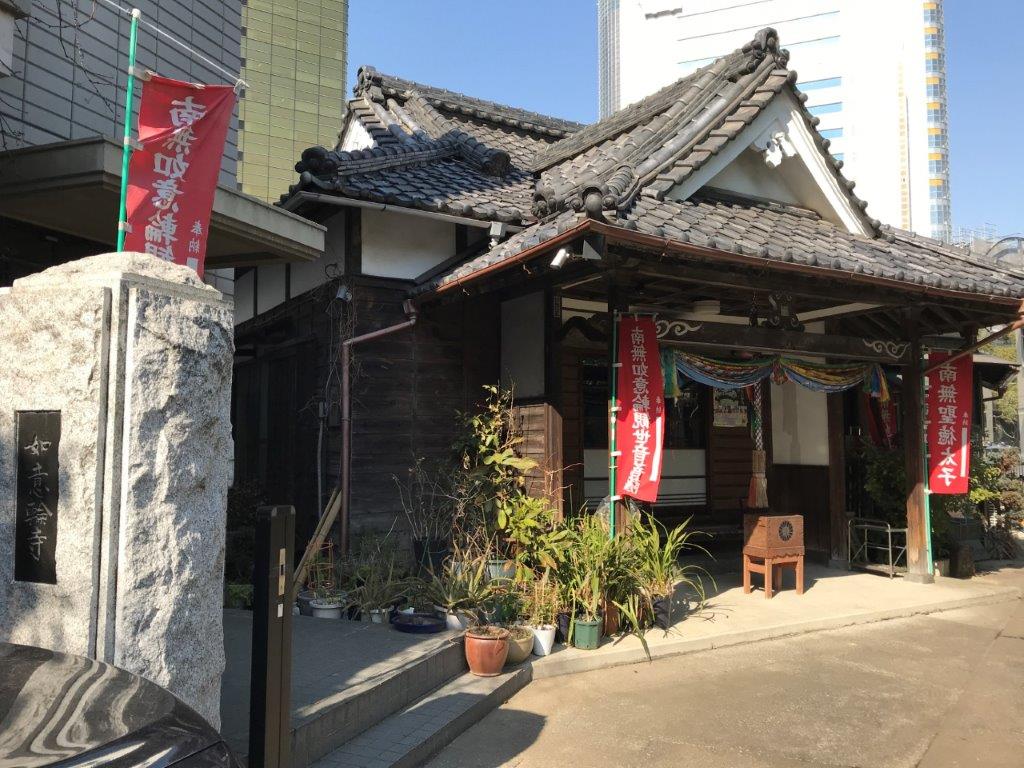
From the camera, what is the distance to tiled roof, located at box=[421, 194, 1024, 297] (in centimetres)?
730

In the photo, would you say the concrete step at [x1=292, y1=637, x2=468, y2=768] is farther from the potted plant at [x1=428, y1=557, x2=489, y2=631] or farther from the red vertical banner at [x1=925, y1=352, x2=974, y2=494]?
the red vertical banner at [x1=925, y1=352, x2=974, y2=494]

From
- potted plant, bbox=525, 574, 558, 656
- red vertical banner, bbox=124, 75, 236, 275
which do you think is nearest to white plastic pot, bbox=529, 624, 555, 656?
potted plant, bbox=525, 574, 558, 656

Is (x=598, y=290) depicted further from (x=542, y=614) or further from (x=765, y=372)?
(x=542, y=614)

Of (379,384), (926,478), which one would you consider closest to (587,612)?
(379,384)

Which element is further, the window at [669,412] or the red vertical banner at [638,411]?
the window at [669,412]

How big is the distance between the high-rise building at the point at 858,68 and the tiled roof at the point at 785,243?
43.4 m

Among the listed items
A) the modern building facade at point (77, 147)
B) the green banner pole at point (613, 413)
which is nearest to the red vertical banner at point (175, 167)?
the modern building facade at point (77, 147)

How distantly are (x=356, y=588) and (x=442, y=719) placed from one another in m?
2.42

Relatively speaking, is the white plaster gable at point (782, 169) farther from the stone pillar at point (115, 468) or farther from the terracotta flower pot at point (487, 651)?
the stone pillar at point (115, 468)

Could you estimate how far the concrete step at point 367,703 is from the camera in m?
4.31

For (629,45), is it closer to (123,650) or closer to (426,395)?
(426,395)

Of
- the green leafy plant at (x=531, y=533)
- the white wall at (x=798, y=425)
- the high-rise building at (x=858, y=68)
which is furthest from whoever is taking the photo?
the high-rise building at (x=858, y=68)

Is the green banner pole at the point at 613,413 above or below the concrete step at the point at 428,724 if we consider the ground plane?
above

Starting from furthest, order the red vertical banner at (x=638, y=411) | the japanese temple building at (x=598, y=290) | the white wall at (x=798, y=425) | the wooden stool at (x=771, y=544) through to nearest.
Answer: the white wall at (x=798, y=425) → the wooden stool at (x=771, y=544) → the japanese temple building at (x=598, y=290) → the red vertical banner at (x=638, y=411)
